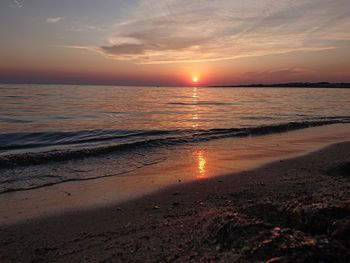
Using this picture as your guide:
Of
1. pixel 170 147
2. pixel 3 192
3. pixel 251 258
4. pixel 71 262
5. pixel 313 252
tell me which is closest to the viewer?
pixel 313 252

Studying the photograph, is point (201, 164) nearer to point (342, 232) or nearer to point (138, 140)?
point (138, 140)

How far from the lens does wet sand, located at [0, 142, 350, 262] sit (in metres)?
3.11

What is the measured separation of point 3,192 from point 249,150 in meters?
7.77

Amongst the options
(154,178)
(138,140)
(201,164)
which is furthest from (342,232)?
(138,140)

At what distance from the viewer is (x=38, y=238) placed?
4473 mm

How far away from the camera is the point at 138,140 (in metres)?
13.8

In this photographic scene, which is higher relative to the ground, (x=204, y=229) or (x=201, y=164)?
(x=204, y=229)

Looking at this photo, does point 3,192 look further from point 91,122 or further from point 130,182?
point 91,122

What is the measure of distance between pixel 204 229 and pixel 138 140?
9881 mm

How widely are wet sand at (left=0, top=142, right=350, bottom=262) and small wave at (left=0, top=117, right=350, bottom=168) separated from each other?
489 cm

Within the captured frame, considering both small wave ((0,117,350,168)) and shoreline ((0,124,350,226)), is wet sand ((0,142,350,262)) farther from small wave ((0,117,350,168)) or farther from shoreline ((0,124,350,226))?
small wave ((0,117,350,168))

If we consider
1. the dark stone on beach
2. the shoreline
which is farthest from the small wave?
the dark stone on beach

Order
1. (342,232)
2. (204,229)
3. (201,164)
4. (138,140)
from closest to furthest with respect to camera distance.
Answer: (342,232), (204,229), (201,164), (138,140)

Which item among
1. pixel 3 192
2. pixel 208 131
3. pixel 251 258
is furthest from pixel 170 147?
pixel 251 258
